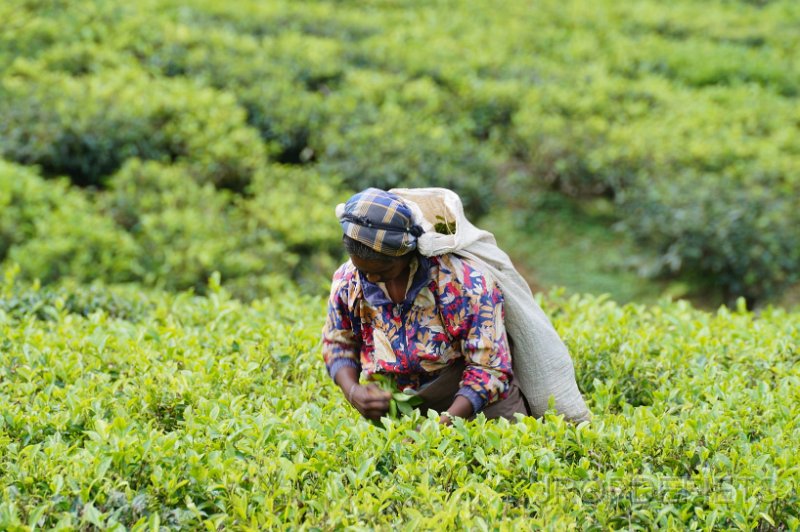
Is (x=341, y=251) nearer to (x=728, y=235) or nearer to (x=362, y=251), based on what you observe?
(x=728, y=235)

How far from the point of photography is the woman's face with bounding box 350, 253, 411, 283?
2.55 metres

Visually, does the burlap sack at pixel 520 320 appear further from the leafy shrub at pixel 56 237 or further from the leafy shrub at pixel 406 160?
the leafy shrub at pixel 406 160

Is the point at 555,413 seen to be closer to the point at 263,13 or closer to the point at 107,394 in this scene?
the point at 107,394

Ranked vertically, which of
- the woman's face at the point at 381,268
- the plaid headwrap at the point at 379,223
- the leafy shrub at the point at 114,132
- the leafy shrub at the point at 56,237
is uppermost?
the plaid headwrap at the point at 379,223

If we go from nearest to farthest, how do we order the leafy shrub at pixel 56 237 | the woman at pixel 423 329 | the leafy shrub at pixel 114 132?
the woman at pixel 423 329 < the leafy shrub at pixel 56 237 < the leafy shrub at pixel 114 132

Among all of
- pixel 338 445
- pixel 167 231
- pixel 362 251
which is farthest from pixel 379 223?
pixel 167 231

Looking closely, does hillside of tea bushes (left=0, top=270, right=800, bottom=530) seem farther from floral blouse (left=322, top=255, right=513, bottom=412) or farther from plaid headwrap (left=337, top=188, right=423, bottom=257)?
plaid headwrap (left=337, top=188, right=423, bottom=257)

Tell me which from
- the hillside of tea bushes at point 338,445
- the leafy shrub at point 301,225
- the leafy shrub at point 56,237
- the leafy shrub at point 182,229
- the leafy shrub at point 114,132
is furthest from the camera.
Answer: the leafy shrub at point 114,132

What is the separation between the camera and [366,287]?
2723 mm

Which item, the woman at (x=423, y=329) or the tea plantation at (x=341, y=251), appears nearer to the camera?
the tea plantation at (x=341, y=251)

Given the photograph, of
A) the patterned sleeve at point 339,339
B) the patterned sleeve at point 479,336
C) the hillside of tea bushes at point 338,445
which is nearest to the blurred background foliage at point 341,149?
the hillside of tea bushes at point 338,445

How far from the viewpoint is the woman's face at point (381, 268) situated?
2.55 meters

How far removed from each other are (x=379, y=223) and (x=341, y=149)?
4567 mm

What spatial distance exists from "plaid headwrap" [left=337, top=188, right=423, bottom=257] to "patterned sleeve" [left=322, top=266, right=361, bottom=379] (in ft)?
1.30
